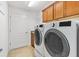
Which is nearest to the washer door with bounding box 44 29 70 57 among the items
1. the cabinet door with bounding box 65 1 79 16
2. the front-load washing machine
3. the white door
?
the front-load washing machine

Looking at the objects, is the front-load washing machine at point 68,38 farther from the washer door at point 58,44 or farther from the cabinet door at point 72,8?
the cabinet door at point 72,8

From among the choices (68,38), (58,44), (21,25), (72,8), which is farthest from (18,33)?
(68,38)

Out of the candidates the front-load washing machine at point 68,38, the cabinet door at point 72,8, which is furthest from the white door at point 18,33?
the front-load washing machine at point 68,38

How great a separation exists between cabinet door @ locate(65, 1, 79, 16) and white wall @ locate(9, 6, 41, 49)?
3522mm

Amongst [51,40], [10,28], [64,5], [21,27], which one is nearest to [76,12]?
[64,5]

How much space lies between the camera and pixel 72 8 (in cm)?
148

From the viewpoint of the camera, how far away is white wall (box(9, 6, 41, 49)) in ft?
15.7

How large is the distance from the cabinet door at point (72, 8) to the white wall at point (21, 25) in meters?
3.52

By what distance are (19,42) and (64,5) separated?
3.80 meters

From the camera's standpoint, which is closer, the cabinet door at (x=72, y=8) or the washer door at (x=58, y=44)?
the washer door at (x=58, y=44)

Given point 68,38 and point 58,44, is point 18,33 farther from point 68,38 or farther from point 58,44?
point 68,38

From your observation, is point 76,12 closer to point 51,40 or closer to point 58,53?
point 51,40

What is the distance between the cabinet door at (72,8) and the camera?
4.63 feet

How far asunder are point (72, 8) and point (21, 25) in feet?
12.9
